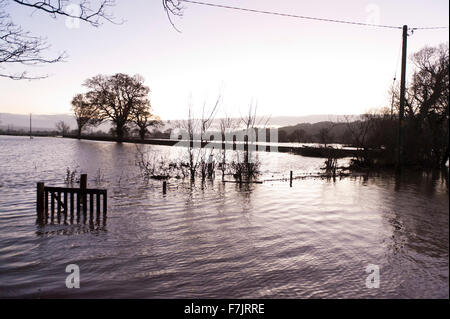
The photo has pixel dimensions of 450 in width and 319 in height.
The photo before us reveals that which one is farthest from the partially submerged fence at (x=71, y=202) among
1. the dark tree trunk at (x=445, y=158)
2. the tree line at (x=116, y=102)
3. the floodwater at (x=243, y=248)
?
the tree line at (x=116, y=102)

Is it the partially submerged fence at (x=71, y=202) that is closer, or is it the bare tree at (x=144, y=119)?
the partially submerged fence at (x=71, y=202)

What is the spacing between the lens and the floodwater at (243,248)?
480 cm

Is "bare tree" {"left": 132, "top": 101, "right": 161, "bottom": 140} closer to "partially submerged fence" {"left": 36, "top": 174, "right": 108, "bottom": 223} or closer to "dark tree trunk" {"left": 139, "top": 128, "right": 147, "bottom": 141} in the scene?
"dark tree trunk" {"left": 139, "top": 128, "right": 147, "bottom": 141}

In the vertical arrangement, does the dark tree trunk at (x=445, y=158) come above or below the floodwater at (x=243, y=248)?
above

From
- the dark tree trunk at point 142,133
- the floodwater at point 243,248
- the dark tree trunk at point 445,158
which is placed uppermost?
the dark tree trunk at point 142,133

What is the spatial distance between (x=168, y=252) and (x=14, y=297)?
2777 millimetres

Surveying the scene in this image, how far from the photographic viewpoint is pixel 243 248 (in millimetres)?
6914

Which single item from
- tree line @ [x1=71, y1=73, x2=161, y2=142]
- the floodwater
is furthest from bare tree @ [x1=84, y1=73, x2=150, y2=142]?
the floodwater

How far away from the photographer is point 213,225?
29.5ft

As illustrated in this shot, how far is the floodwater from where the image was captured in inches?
189

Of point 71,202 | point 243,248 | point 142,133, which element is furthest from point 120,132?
point 243,248

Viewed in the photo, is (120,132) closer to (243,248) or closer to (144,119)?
(144,119)

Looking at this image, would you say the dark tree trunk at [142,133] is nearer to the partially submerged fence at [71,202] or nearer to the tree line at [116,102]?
the tree line at [116,102]
